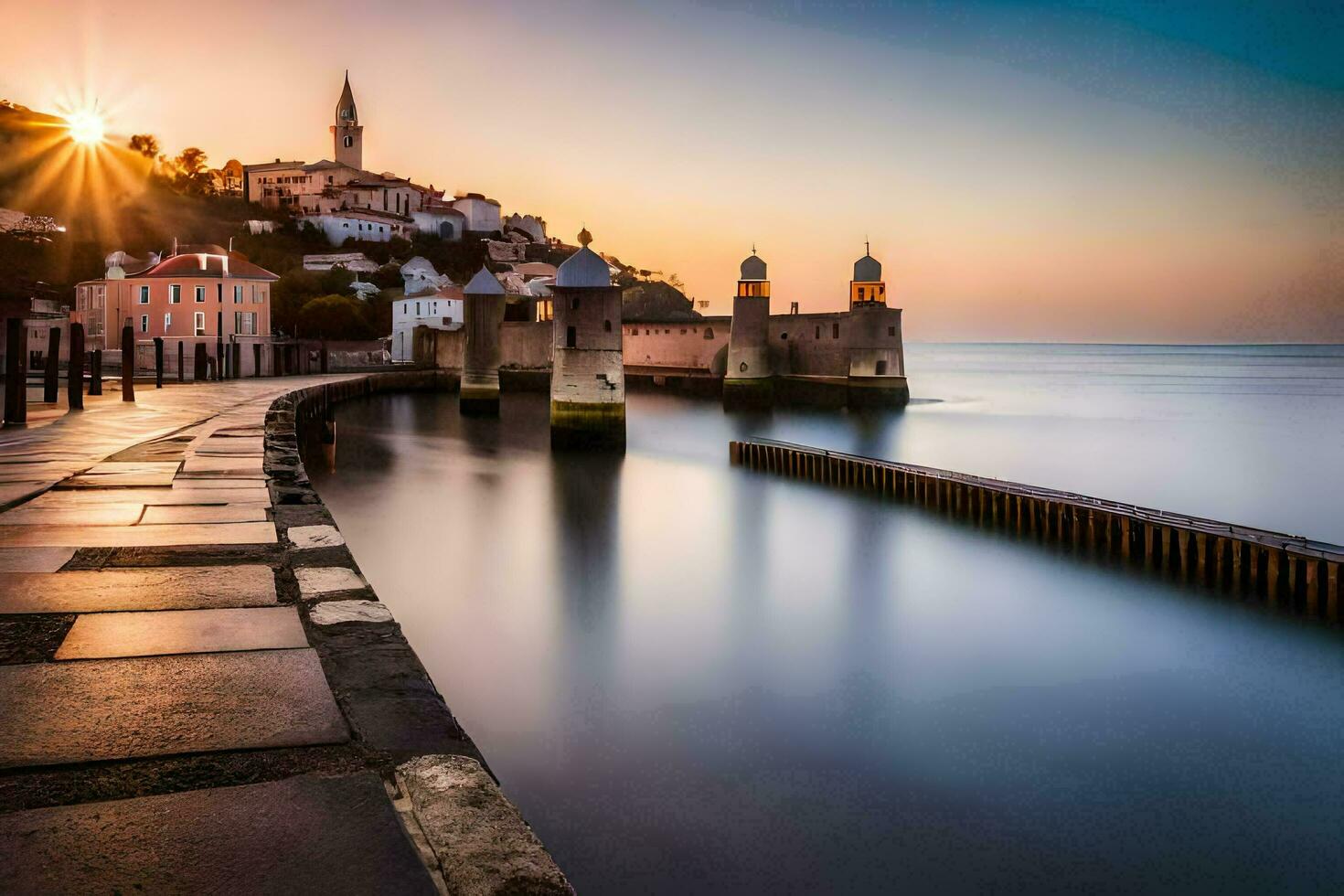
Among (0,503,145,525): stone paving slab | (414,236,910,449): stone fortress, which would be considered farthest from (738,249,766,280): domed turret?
(0,503,145,525): stone paving slab

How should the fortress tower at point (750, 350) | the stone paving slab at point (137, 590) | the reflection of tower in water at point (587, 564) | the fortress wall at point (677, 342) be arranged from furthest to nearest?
1. the fortress wall at point (677, 342)
2. the fortress tower at point (750, 350)
3. the reflection of tower in water at point (587, 564)
4. the stone paving slab at point (137, 590)

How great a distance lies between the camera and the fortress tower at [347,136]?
325 ft

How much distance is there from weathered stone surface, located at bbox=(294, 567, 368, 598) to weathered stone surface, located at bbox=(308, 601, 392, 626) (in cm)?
18

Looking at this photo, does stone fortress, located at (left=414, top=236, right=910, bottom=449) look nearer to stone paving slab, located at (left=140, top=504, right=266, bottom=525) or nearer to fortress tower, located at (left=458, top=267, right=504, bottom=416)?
fortress tower, located at (left=458, top=267, right=504, bottom=416)

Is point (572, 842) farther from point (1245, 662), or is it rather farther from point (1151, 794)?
point (1245, 662)

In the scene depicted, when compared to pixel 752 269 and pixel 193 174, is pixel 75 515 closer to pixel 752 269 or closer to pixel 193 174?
pixel 752 269

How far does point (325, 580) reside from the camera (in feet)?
15.5

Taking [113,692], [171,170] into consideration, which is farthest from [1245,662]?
[171,170]

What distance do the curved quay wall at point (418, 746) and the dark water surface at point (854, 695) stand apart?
88.2 inches

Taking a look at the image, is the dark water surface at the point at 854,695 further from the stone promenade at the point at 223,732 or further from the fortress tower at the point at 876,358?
the fortress tower at the point at 876,358

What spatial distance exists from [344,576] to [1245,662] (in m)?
8.83

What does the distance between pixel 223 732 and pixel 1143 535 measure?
13164 millimetres

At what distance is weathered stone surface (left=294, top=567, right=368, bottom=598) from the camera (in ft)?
14.9

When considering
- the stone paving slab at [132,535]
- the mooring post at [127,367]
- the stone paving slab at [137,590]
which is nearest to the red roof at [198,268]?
the mooring post at [127,367]
